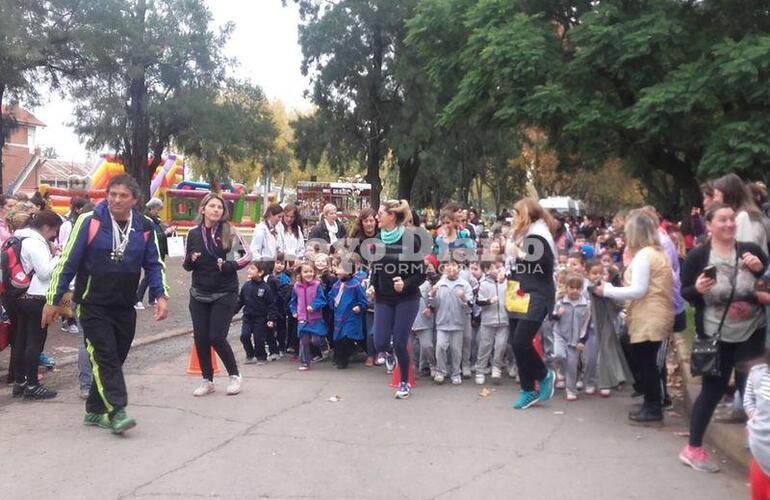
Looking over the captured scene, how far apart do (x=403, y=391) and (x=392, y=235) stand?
1.44m

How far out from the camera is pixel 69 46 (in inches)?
1019

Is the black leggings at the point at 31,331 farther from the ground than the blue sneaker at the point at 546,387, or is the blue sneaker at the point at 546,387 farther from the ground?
the black leggings at the point at 31,331

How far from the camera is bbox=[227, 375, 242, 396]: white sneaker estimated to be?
715cm

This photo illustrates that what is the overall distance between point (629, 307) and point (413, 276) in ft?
6.34

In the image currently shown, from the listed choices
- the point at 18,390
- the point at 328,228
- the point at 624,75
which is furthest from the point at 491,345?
the point at 624,75

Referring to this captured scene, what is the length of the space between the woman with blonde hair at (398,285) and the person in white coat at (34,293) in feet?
9.64

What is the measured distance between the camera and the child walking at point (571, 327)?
7262mm

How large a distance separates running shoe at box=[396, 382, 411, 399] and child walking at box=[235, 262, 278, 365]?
223cm

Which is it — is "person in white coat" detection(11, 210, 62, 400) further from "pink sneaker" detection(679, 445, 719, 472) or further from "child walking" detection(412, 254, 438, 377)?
"pink sneaker" detection(679, 445, 719, 472)

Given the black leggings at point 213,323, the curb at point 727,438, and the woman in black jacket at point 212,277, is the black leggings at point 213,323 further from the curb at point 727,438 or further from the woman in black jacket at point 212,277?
the curb at point 727,438

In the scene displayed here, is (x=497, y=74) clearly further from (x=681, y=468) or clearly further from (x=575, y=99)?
(x=681, y=468)

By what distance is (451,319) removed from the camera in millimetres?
7816

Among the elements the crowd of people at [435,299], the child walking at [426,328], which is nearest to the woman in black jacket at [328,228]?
the crowd of people at [435,299]

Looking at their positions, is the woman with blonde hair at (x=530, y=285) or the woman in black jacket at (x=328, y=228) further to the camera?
the woman in black jacket at (x=328, y=228)
